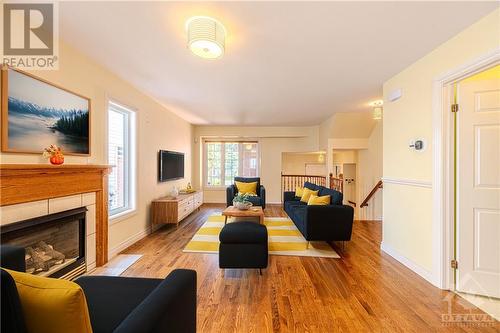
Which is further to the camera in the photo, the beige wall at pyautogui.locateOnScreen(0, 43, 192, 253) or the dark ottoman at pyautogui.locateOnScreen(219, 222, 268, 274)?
the dark ottoman at pyautogui.locateOnScreen(219, 222, 268, 274)

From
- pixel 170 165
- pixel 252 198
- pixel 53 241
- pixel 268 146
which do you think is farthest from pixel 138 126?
pixel 268 146

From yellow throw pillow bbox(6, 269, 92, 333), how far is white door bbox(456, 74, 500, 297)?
3.15 m

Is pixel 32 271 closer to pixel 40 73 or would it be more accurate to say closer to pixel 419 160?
pixel 40 73

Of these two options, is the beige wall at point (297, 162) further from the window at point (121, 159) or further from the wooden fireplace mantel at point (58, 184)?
the wooden fireplace mantel at point (58, 184)

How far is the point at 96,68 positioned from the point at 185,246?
109 inches

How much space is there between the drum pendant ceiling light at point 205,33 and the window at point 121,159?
2.07m

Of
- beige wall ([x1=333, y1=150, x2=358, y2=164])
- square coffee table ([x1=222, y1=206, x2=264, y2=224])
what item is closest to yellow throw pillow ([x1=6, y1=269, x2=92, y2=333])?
square coffee table ([x1=222, y1=206, x2=264, y2=224])

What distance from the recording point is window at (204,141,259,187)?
759cm

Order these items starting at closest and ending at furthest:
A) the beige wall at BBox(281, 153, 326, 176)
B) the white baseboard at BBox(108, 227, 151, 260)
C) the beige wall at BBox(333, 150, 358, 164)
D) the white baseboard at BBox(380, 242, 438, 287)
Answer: the white baseboard at BBox(380, 242, 438, 287), the white baseboard at BBox(108, 227, 151, 260), the beige wall at BBox(333, 150, 358, 164), the beige wall at BBox(281, 153, 326, 176)

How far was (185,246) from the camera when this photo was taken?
11.6ft

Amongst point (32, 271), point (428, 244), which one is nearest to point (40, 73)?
point (32, 271)

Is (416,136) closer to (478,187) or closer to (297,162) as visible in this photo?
(478,187)

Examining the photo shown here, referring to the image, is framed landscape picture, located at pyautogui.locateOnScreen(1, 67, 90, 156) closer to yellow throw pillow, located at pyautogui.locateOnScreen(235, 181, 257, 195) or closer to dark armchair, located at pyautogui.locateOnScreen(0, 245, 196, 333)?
dark armchair, located at pyautogui.locateOnScreen(0, 245, 196, 333)

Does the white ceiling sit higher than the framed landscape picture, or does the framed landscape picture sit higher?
the white ceiling
